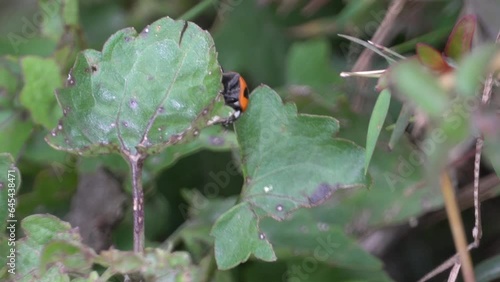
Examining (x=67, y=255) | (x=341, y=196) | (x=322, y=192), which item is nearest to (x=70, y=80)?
(x=67, y=255)

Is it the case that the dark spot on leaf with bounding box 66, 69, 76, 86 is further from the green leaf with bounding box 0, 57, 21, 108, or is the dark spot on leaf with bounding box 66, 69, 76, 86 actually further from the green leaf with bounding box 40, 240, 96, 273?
the green leaf with bounding box 0, 57, 21, 108

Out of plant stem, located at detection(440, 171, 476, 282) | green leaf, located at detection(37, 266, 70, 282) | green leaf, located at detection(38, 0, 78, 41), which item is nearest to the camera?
plant stem, located at detection(440, 171, 476, 282)

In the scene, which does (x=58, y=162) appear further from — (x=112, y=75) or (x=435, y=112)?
(x=435, y=112)

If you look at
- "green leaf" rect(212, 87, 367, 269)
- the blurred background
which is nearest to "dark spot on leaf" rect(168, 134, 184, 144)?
"green leaf" rect(212, 87, 367, 269)

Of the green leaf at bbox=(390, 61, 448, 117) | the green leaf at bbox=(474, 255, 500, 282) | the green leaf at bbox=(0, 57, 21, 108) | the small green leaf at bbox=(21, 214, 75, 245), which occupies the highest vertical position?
the green leaf at bbox=(390, 61, 448, 117)

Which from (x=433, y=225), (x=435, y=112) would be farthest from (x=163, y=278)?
(x=433, y=225)

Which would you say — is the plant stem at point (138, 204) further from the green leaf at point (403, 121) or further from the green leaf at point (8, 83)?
the green leaf at point (8, 83)
